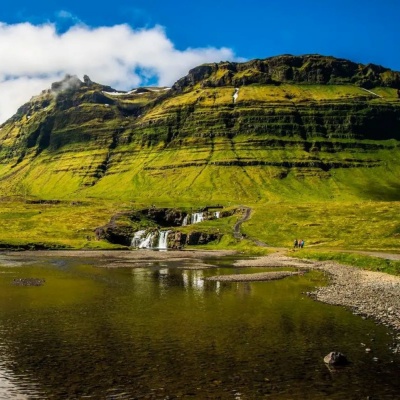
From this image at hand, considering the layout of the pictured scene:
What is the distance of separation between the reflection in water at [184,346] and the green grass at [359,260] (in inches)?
1110

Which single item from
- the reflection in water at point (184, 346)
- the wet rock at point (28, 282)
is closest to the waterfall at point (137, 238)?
the wet rock at point (28, 282)

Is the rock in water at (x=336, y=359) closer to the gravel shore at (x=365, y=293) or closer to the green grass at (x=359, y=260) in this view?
the gravel shore at (x=365, y=293)

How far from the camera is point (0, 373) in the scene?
28.6 metres

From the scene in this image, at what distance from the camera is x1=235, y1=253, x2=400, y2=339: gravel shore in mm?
45156

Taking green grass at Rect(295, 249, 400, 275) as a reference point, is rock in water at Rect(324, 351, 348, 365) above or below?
above

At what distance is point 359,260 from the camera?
91.8 metres

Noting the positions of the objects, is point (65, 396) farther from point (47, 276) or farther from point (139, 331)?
point (47, 276)

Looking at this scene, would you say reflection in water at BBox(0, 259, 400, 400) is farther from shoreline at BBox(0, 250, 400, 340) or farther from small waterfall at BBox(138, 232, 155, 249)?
small waterfall at BBox(138, 232, 155, 249)

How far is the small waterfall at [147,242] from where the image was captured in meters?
168

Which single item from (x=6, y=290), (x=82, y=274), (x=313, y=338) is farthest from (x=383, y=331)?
(x=82, y=274)

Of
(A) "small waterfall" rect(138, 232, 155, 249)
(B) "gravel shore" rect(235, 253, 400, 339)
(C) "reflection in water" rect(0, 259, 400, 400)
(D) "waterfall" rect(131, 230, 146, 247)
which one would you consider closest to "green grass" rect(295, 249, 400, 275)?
(B) "gravel shore" rect(235, 253, 400, 339)

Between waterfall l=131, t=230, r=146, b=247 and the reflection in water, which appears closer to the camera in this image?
the reflection in water

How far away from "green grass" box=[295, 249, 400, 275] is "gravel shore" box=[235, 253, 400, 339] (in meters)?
2.66

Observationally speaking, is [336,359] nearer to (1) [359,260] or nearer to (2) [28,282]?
(2) [28,282]
